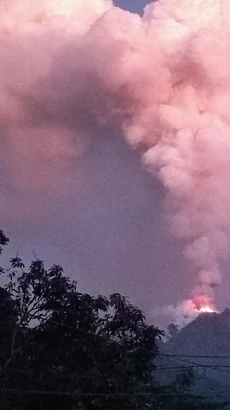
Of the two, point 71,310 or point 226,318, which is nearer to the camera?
point 71,310

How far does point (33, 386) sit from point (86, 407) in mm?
1426

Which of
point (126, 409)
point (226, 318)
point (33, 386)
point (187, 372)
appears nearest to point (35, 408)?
point (33, 386)

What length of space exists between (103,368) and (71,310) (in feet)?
5.38

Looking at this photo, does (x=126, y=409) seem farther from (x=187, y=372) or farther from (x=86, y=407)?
(x=187, y=372)

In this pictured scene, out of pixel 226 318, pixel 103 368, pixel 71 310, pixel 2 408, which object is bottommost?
→ pixel 2 408

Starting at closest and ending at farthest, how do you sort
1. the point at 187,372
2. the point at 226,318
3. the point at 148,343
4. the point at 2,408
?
1. the point at 2,408
2. the point at 148,343
3. the point at 187,372
4. the point at 226,318

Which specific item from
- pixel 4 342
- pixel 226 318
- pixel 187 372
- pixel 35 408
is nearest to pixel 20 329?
pixel 4 342

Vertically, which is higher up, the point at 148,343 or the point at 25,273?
the point at 25,273

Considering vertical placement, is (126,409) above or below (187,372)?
below

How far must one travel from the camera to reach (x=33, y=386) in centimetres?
1820

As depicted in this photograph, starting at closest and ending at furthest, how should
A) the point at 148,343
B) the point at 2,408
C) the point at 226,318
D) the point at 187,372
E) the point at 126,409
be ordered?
the point at 2,408
the point at 126,409
the point at 148,343
the point at 187,372
the point at 226,318

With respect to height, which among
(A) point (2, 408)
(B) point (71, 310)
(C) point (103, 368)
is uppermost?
(B) point (71, 310)

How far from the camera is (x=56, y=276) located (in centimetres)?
1948

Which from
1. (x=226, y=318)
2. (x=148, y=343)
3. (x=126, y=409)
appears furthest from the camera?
(x=226, y=318)
